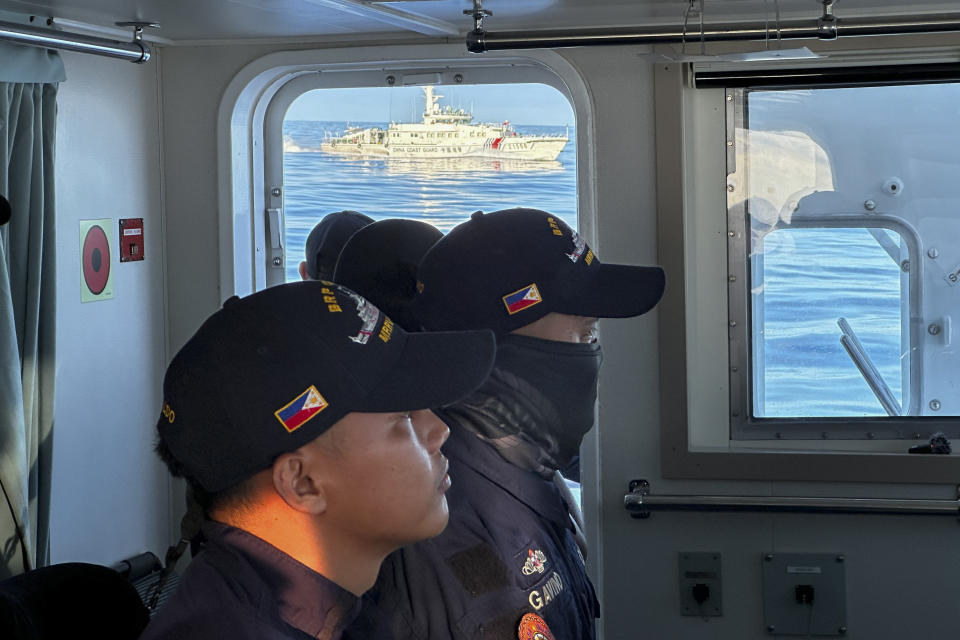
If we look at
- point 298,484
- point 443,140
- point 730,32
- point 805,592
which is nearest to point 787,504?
point 805,592

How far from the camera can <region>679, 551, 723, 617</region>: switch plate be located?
3859 millimetres

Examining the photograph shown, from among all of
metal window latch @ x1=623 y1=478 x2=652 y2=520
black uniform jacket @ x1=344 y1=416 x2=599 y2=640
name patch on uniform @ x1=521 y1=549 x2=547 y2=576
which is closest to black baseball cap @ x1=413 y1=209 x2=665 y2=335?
black uniform jacket @ x1=344 y1=416 x2=599 y2=640

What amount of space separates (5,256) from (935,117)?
3.02 m

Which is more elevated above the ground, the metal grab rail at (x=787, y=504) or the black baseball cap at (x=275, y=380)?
the black baseball cap at (x=275, y=380)

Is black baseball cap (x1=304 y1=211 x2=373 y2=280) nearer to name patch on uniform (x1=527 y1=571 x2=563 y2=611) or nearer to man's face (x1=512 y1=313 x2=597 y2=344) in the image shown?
man's face (x1=512 y1=313 x2=597 y2=344)

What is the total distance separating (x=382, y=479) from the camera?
139cm

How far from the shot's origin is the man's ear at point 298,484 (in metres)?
1.33

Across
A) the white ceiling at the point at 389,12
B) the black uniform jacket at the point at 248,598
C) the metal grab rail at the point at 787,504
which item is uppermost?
the white ceiling at the point at 389,12

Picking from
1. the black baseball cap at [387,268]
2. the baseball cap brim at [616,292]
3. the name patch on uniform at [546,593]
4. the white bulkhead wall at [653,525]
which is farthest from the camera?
the white bulkhead wall at [653,525]

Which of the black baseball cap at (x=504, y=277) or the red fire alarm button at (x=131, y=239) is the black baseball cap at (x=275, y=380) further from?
the red fire alarm button at (x=131, y=239)

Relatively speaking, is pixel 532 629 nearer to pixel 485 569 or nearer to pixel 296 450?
pixel 485 569

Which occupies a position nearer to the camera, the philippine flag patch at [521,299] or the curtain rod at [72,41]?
the philippine flag patch at [521,299]

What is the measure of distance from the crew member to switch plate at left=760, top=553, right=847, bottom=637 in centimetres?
270

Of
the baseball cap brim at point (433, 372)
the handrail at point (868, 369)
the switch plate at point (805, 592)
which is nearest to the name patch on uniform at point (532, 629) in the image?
the baseball cap brim at point (433, 372)
